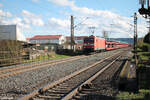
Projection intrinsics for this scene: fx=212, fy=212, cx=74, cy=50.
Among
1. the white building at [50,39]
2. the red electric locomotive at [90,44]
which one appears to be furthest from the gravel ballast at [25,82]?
the white building at [50,39]

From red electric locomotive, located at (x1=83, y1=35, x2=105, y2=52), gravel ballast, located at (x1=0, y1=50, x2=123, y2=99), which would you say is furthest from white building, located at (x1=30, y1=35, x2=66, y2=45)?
gravel ballast, located at (x1=0, y1=50, x2=123, y2=99)

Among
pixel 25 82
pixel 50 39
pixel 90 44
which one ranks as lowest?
pixel 25 82

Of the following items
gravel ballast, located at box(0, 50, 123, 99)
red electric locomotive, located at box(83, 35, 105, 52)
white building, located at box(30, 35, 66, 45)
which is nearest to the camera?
gravel ballast, located at box(0, 50, 123, 99)

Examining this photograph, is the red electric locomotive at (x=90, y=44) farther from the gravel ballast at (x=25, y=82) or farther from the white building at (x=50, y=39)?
the white building at (x=50, y=39)

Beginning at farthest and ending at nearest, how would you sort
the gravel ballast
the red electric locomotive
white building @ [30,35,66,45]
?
white building @ [30,35,66,45]
the red electric locomotive
the gravel ballast

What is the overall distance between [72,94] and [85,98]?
491 millimetres

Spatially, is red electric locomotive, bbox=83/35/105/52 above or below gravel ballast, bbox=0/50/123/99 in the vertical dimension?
above

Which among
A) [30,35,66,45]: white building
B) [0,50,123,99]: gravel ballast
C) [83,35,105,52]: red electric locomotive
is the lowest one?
[0,50,123,99]: gravel ballast

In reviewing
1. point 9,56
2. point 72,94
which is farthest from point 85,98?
point 9,56

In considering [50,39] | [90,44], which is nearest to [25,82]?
[90,44]

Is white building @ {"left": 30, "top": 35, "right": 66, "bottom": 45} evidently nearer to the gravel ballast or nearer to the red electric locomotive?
the red electric locomotive

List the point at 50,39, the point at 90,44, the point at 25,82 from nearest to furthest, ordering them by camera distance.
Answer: the point at 25,82 → the point at 90,44 → the point at 50,39

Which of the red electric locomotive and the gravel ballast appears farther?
the red electric locomotive

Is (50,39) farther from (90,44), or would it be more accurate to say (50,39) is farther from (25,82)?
(25,82)
